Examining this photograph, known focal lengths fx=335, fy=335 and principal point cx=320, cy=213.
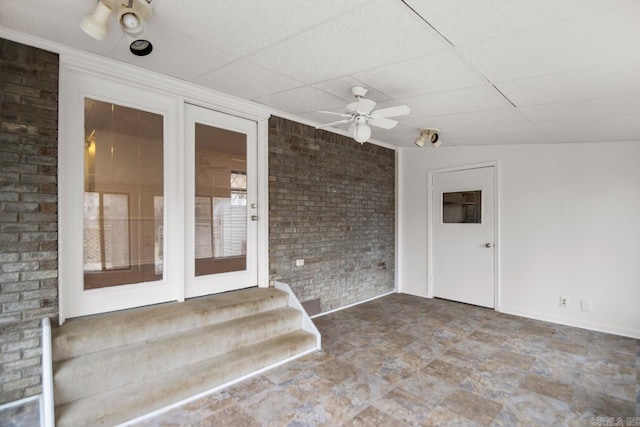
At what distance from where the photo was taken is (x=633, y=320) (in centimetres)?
378

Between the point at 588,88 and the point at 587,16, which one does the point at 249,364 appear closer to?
the point at 587,16

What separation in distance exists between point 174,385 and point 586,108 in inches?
160

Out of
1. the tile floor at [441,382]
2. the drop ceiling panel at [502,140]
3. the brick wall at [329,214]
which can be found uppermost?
the drop ceiling panel at [502,140]

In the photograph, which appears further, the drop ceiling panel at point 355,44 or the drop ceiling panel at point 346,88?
the drop ceiling panel at point 346,88

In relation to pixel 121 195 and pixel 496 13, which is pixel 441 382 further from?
pixel 121 195

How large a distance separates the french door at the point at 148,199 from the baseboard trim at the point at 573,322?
3544mm

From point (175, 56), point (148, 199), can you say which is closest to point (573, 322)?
point (148, 199)

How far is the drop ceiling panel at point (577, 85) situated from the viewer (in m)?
2.27

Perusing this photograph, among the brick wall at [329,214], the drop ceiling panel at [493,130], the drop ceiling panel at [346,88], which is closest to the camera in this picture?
the drop ceiling panel at [346,88]

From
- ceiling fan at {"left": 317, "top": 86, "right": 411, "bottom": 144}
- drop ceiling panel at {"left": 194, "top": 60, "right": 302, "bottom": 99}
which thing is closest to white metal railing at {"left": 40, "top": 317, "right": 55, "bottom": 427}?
drop ceiling panel at {"left": 194, "top": 60, "right": 302, "bottom": 99}

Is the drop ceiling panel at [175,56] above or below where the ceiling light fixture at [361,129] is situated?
above

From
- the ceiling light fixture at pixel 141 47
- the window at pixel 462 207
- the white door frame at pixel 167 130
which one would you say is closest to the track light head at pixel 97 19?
the ceiling light fixture at pixel 141 47

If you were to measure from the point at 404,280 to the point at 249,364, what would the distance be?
11.8ft

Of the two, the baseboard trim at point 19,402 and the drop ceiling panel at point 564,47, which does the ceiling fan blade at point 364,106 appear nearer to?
the drop ceiling panel at point 564,47
